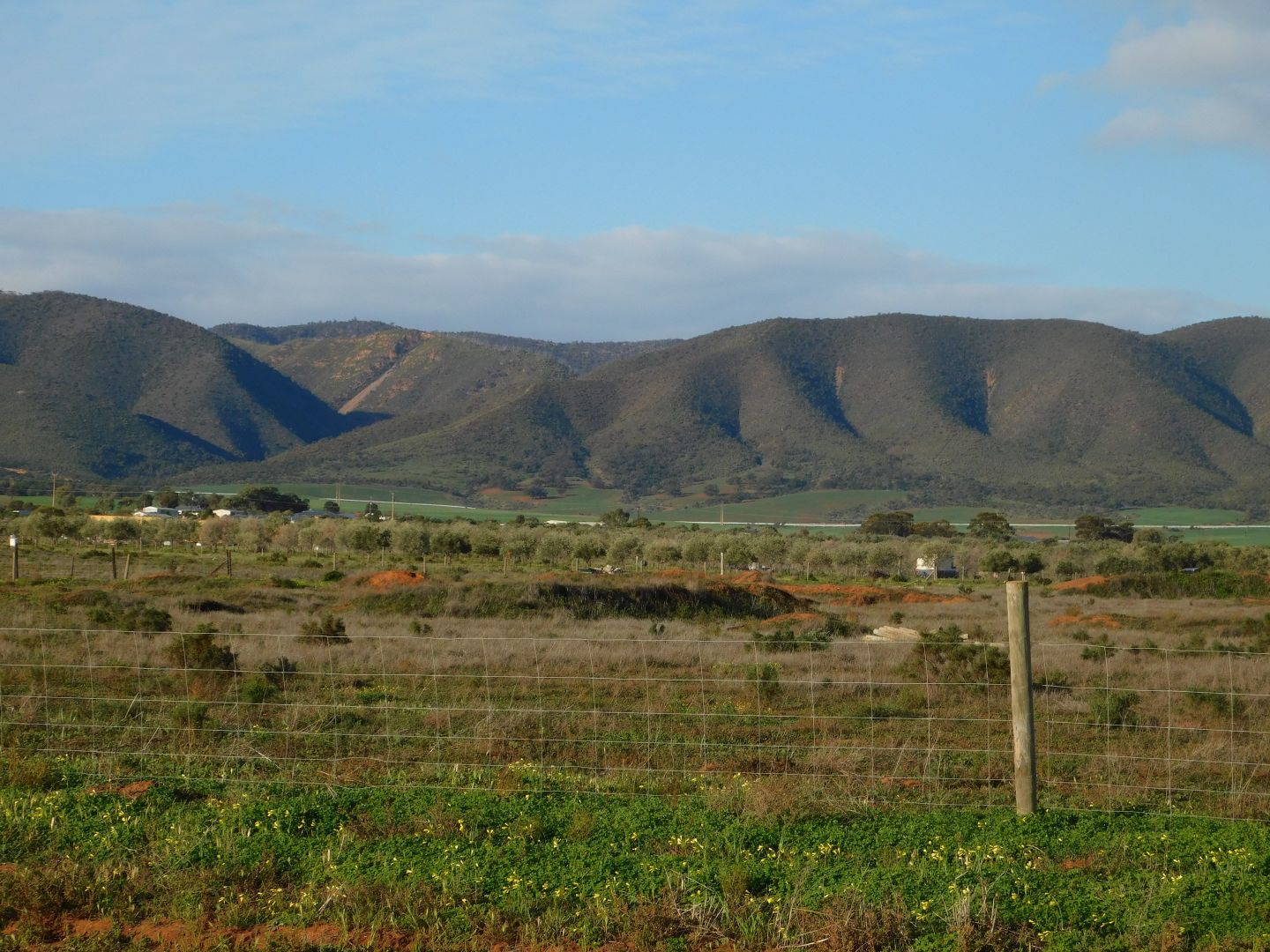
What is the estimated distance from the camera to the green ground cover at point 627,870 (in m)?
6.26

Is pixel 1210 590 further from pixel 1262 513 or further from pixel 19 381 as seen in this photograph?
pixel 19 381

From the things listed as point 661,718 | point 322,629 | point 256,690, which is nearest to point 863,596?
point 322,629

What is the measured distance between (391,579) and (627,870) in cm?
3396

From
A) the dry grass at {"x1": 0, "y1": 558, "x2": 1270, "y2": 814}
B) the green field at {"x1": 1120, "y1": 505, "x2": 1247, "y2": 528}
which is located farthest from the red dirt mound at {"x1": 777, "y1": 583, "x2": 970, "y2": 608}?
the green field at {"x1": 1120, "y1": 505, "x2": 1247, "y2": 528}

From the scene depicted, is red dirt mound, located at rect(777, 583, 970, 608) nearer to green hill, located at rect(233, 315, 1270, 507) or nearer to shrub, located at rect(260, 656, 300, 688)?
shrub, located at rect(260, 656, 300, 688)

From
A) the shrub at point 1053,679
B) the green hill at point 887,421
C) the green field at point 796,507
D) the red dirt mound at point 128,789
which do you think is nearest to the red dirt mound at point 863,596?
the shrub at point 1053,679

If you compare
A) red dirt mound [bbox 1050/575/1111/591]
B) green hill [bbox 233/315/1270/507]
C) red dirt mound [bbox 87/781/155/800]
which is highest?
green hill [bbox 233/315/1270/507]

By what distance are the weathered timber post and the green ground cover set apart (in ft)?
0.53

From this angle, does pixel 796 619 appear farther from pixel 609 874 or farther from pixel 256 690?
pixel 609 874

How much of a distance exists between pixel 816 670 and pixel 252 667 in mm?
7745

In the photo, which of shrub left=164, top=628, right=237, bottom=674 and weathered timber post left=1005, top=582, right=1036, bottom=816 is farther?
shrub left=164, top=628, right=237, bottom=674

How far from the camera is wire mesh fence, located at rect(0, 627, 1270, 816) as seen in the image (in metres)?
9.70

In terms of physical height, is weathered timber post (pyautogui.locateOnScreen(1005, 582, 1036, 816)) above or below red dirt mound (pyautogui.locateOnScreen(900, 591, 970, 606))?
above

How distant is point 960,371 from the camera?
15525 centimetres
